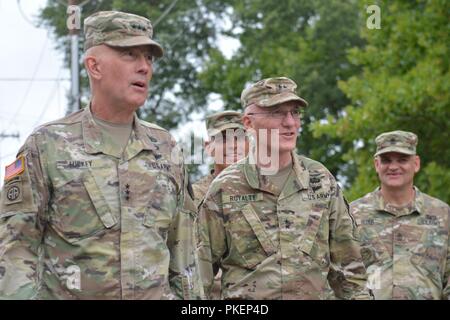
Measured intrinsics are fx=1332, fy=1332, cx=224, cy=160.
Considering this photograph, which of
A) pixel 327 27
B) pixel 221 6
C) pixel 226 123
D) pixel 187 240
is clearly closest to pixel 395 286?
pixel 226 123

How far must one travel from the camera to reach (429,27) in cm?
2342

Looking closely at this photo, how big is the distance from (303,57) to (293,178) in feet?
90.2

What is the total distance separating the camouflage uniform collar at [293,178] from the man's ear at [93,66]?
5.64 ft

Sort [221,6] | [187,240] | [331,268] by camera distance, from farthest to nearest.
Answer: [221,6] → [331,268] → [187,240]

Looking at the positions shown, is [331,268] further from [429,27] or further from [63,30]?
[63,30]

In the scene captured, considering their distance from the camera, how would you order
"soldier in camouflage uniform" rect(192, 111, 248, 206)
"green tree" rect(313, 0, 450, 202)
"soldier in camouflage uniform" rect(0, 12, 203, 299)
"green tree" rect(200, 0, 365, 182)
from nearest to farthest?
1. "soldier in camouflage uniform" rect(0, 12, 203, 299)
2. "soldier in camouflage uniform" rect(192, 111, 248, 206)
3. "green tree" rect(313, 0, 450, 202)
4. "green tree" rect(200, 0, 365, 182)

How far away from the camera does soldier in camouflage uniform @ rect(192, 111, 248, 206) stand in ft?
37.2

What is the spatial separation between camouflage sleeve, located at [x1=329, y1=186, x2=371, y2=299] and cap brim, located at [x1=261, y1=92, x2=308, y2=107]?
2.21 feet

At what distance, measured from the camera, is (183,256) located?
732 cm

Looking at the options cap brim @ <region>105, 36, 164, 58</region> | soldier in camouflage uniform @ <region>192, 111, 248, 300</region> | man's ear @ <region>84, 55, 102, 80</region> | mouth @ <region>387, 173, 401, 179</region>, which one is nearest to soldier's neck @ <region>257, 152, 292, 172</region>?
cap brim @ <region>105, 36, 164, 58</region>

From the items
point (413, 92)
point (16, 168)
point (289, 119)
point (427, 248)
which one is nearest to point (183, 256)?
point (16, 168)

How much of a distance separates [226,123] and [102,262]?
4956mm

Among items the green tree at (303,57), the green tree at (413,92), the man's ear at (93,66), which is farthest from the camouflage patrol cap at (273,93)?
the green tree at (303,57)

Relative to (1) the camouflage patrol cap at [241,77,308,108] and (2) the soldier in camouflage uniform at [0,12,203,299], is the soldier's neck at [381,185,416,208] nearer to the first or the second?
(1) the camouflage patrol cap at [241,77,308,108]
